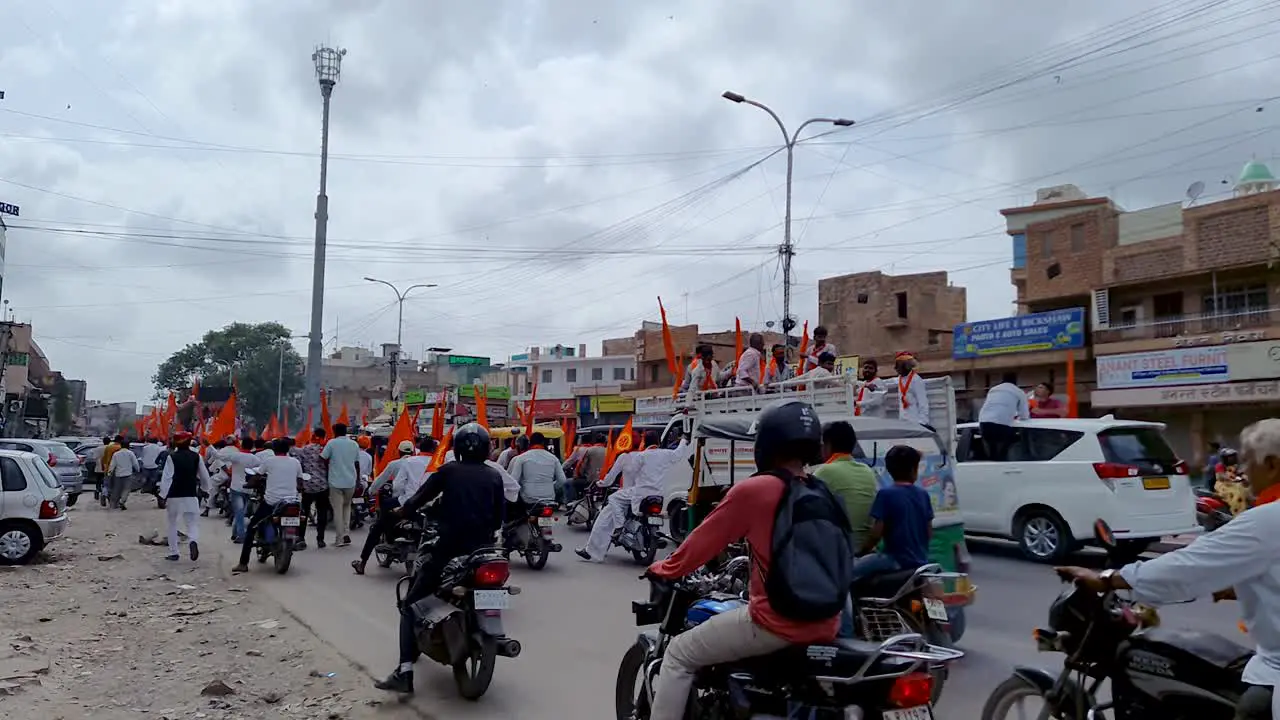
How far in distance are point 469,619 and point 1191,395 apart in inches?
963

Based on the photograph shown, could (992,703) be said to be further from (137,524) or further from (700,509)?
(137,524)

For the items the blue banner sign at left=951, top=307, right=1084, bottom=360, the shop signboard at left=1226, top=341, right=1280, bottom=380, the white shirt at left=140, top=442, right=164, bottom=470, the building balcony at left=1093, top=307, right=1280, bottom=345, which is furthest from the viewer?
the blue banner sign at left=951, top=307, right=1084, bottom=360

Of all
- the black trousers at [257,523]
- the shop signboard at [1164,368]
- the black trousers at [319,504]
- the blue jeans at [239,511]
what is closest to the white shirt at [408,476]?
the black trousers at [257,523]

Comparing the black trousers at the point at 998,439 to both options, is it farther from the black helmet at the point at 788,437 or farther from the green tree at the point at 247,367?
the green tree at the point at 247,367

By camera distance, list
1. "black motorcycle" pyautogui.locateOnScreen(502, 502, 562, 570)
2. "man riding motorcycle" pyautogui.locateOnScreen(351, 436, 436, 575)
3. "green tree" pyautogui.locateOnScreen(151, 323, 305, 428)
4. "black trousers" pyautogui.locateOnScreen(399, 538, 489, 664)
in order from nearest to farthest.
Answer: "black trousers" pyautogui.locateOnScreen(399, 538, 489, 664), "man riding motorcycle" pyautogui.locateOnScreen(351, 436, 436, 575), "black motorcycle" pyautogui.locateOnScreen(502, 502, 562, 570), "green tree" pyautogui.locateOnScreen(151, 323, 305, 428)

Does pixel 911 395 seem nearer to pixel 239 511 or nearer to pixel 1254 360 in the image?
pixel 239 511

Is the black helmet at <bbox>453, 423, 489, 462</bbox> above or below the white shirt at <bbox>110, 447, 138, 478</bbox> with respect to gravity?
above

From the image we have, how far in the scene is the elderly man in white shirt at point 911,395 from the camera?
1055 cm

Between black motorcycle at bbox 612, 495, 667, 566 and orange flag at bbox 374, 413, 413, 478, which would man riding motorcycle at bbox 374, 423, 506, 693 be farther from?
orange flag at bbox 374, 413, 413, 478

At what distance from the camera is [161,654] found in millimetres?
7609

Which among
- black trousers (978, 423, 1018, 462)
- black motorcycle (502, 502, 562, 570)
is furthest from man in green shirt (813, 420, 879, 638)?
black trousers (978, 423, 1018, 462)

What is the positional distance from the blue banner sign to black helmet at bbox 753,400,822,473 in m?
28.6

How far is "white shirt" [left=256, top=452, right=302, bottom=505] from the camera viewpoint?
1206 cm

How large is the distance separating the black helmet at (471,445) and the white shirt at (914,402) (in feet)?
18.2
